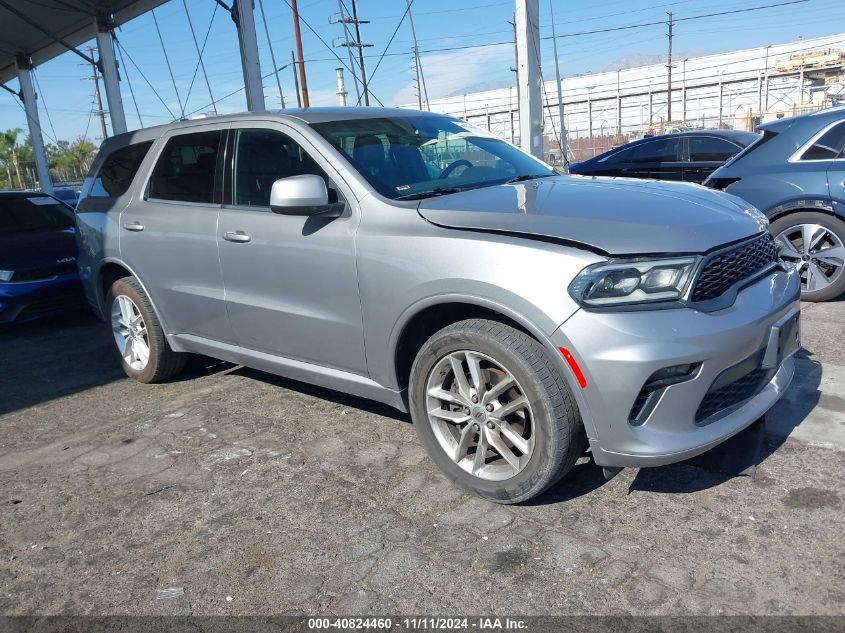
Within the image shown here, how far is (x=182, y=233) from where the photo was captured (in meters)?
4.21

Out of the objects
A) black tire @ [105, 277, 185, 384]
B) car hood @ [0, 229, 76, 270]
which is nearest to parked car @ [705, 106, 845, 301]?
black tire @ [105, 277, 185, 384]

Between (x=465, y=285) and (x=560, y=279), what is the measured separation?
421 millimetres

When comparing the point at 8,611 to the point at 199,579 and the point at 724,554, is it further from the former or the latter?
the point at 724,554

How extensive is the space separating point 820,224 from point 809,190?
0.30 meters

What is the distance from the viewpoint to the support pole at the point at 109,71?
15.1 meters

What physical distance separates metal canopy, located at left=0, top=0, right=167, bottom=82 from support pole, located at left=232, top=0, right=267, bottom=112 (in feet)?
9.40

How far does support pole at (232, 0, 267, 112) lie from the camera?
12.0m

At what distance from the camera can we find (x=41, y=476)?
11.8 ft

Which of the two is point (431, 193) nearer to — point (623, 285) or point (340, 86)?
point (623, 285)

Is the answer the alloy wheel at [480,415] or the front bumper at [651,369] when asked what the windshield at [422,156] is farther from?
the front bumper at [651,369]

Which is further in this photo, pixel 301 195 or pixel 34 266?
pixel 34 266

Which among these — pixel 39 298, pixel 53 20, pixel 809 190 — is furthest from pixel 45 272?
pixel 53 20

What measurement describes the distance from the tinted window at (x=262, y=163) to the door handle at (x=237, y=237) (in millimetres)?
183

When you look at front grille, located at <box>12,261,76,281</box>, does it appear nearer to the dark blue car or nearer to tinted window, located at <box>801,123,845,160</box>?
the dark blue car
